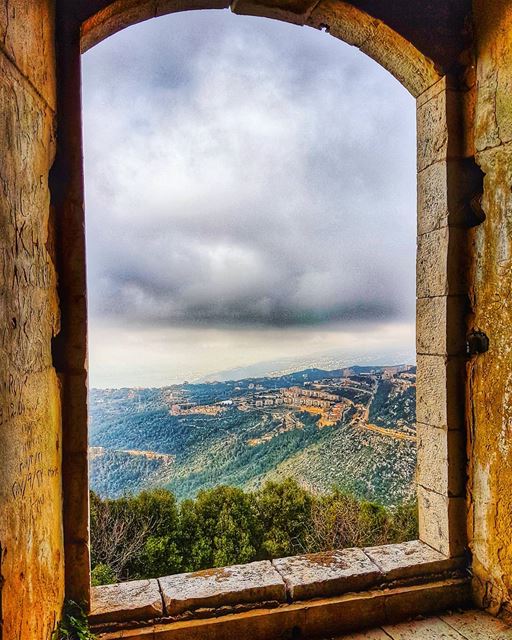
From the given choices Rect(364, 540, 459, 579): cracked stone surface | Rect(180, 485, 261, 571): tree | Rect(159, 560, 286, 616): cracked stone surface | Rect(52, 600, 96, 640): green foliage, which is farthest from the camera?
Rect(180, 485, 261, 571): tree

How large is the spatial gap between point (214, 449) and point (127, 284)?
336 inches

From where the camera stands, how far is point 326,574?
7.45 feet

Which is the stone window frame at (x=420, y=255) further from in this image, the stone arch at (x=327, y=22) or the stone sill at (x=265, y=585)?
the stone sill at (x=265, y=585)

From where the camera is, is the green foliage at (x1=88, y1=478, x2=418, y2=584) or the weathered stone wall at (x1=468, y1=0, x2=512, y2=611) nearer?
the weathered stone wall at (x1=468, y1=0, x2=512, y2=611)

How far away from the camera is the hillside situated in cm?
1073

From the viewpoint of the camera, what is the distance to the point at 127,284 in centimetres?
1780

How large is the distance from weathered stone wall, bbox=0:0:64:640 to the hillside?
8.61 m

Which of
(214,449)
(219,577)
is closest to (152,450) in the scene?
(214,449)

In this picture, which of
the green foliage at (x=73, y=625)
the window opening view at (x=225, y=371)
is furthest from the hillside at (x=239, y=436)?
the green foliage at (x=73, y=625)

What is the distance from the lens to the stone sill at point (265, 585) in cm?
203

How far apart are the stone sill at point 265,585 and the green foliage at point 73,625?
0.05 meters

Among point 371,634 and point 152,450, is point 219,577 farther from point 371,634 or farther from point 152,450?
point 152,450

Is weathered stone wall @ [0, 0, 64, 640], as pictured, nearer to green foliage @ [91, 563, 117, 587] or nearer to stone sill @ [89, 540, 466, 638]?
stone sill @ [89, 540, 466, 638]

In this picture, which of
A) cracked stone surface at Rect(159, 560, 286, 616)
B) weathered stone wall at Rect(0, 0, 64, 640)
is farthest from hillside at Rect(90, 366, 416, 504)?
weathered stone wall at Rect(0, 0, 64, 640)
